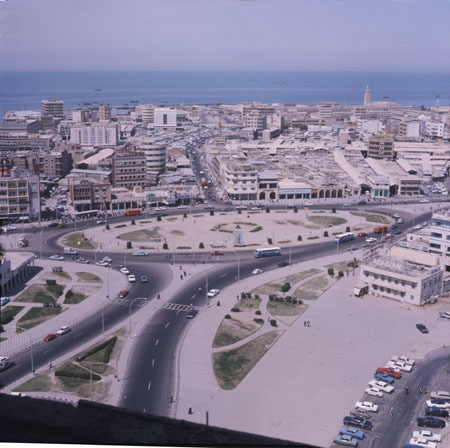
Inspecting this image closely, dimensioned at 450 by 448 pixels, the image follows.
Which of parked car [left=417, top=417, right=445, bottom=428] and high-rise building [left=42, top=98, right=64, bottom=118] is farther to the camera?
high-rise building [left=42, top=98, right=64, bottom=118]

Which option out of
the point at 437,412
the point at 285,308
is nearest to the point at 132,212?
the point at 285,308

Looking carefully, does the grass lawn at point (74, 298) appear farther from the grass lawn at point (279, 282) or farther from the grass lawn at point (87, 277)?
the grass lawn at point (279, 282)

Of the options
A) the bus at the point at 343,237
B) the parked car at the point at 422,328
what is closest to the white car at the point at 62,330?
the parked car at the point at 422,328

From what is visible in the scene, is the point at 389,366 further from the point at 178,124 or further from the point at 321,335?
the point at 178,124

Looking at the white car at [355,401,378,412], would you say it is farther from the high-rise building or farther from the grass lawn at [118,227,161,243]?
the high-rise building

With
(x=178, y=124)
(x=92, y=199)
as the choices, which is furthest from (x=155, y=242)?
(x=178, y=124)

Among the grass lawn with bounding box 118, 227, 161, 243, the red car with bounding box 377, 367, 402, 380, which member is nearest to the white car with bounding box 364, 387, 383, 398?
the red car with bounding box 377, 367, 402, 380

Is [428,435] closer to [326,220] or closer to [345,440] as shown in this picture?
[345,440]
